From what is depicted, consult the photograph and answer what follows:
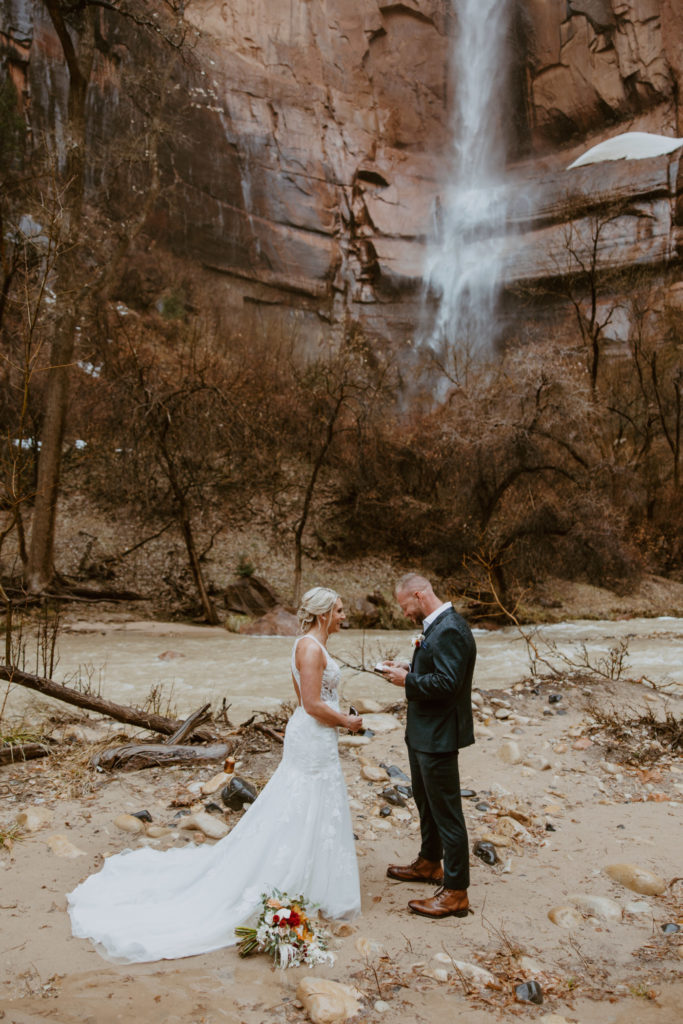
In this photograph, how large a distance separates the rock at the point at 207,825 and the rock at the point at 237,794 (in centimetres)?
23

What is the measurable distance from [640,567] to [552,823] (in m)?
17.6

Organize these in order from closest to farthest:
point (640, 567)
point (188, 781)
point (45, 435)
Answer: point (188, 781) < point (45, 435) < point (640, 567)

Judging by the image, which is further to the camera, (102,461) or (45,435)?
(102,461)

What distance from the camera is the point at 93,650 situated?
13258mm

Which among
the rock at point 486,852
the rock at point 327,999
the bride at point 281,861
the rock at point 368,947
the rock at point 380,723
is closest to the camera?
the rock at point 327,999

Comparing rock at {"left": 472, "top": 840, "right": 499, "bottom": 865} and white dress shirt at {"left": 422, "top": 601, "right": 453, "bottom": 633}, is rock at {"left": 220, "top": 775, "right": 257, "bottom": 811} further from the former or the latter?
white dress shirt at {"left": 422, "top": 601, "right": 453, "bottom": 633}

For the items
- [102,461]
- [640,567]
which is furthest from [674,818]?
[102,461]

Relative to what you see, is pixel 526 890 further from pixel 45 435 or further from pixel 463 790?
pixel 45 435

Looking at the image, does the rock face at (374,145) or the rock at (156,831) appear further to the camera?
the rock face at (374,145)

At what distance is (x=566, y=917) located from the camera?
3666 millimetres

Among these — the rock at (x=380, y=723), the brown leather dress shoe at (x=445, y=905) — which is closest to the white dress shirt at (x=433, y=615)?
the brown leather dress shoe at (x=445, y=905)

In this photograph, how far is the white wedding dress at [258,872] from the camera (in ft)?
11.2

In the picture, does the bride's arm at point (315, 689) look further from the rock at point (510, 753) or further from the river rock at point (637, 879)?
the rock at point (510, 753)

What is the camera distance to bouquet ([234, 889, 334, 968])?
10.4 feet
